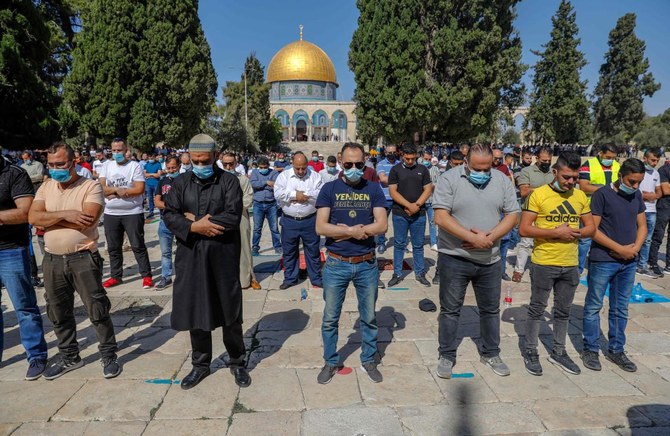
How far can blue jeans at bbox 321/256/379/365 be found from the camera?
3.61m

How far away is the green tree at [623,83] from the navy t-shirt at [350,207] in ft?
159

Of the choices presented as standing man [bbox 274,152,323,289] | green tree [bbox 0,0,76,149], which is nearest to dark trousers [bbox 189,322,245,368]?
standing man [bbox 274,152,323,289]

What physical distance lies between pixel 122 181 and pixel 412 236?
4.17 m

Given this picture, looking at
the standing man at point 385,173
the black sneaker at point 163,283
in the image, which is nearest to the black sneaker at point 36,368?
the black sneaker at point 163,283

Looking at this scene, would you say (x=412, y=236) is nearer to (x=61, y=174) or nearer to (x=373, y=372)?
(x=373, y=372)

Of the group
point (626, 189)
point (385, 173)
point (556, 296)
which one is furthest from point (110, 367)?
point (385, 173)

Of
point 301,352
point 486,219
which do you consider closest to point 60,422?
point 301,352

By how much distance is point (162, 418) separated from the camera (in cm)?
319

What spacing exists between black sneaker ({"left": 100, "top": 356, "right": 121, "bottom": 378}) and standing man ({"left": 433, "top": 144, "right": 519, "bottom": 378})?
9.22ft

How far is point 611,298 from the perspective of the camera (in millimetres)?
4062

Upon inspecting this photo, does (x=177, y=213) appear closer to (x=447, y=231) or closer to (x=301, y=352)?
(x=301, y=352)

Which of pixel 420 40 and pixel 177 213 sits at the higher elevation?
pixel 420 40

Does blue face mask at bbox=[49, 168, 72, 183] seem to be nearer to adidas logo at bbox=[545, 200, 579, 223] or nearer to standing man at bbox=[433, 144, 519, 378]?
standing man at bbox=[433, 144, 519, 378]

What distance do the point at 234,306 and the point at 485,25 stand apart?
23911 millimetres
